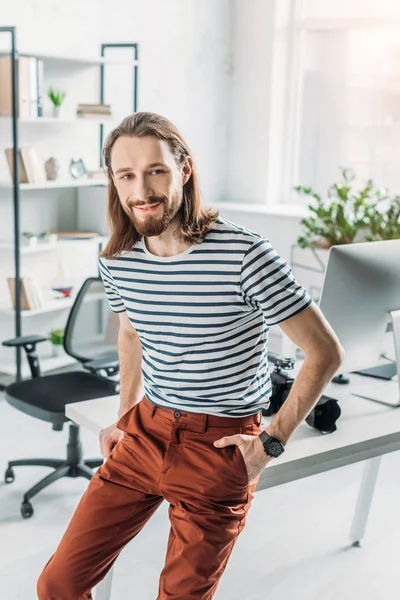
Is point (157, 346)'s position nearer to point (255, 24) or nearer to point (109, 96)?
point (109, 96)

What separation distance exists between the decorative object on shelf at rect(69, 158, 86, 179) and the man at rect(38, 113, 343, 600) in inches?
125

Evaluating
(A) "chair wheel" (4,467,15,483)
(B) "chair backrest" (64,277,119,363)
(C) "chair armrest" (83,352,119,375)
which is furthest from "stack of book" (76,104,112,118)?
(A) "chair wheel" (4,467,15,483)

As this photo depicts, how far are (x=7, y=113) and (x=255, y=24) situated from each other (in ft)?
7.47

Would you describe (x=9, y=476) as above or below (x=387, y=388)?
below

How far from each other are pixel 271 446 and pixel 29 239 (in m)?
3.25

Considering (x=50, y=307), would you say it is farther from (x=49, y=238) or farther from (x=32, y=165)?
(x=32, y=165)

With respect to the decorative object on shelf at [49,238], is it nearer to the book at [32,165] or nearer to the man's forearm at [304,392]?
the book at [32,165]

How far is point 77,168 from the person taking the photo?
191 inches

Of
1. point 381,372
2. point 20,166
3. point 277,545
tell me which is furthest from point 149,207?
point 20,166

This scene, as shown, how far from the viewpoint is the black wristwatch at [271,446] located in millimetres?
1627

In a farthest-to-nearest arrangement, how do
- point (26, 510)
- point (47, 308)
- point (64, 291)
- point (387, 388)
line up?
point (64, 291) → point (47, 308) → point (26, 510) → point (387, 388)

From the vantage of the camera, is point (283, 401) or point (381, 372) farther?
point (381, 372)

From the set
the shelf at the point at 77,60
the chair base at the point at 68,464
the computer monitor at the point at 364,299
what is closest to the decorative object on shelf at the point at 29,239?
the shelf at the point at 77,60

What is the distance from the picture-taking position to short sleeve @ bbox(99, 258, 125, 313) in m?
1.83
